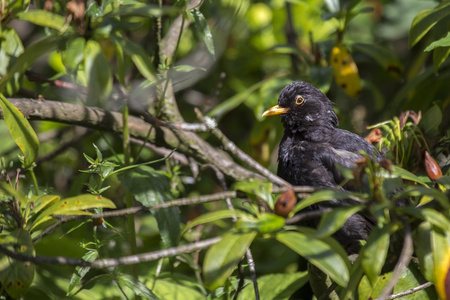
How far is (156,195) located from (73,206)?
728mm

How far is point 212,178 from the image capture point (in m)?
4.68

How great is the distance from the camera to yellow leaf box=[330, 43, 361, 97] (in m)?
4.07

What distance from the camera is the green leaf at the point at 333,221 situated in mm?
1861

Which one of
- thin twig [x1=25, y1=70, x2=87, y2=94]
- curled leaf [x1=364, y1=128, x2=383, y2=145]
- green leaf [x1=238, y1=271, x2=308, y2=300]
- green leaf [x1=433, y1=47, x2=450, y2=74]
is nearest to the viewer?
green leaf [x1=433, y1=47, x2=450, y2=74]

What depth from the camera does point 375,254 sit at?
1.91 meters

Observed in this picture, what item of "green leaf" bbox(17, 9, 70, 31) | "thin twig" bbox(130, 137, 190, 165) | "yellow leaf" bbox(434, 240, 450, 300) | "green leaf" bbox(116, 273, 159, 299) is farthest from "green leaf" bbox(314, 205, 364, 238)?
"thin twig" bbox(130, 137, 190, 165)

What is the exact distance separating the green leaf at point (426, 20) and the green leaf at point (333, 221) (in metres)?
1.38

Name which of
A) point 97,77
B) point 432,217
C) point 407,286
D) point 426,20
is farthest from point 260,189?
point 426,20

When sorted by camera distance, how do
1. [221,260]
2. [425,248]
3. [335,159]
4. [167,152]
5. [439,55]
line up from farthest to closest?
[167,152] < [335,159] < [439,55] < [425,248] < [221,260]

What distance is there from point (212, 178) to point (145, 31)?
156 centimetres

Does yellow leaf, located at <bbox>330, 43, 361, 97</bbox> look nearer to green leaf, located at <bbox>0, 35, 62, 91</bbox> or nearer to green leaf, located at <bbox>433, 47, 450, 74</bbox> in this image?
green leaf, located at <bbox>433, 47, 450, 74</bbox>

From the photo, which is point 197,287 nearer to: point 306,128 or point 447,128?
point 306,128

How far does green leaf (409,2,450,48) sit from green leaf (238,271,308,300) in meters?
1.42

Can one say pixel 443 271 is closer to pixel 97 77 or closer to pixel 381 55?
pixel 97 77
